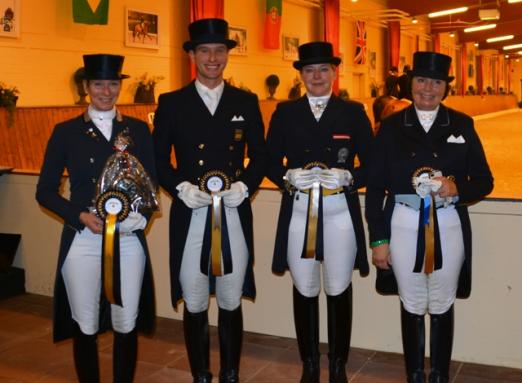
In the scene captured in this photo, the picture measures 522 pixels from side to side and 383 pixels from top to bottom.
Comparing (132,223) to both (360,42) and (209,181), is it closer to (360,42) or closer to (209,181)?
(209,181)

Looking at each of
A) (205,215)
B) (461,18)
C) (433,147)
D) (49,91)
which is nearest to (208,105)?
(205,215)

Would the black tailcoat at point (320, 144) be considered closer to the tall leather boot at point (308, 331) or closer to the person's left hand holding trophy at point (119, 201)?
the tall leather boot at point (308, 331)

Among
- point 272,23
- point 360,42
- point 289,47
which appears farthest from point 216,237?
point 360,42

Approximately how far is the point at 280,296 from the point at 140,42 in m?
6.48

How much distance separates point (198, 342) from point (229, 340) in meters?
0.12

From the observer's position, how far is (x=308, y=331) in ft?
8.45

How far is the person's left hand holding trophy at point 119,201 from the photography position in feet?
6.97

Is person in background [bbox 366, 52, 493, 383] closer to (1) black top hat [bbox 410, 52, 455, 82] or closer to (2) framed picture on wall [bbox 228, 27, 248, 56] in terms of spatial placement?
(1) black top hat [bbox 410, 52, 455, 82]

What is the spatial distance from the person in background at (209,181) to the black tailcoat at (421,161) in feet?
1.55

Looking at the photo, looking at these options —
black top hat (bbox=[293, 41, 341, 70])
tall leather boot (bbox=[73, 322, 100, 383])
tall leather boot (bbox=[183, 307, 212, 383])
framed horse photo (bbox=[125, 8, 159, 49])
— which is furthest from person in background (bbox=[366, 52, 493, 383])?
framed horse photo (bbox=[125, 8, 159, 49])

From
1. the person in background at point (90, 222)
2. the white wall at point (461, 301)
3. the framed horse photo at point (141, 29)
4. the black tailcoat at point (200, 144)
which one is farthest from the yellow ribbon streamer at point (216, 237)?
the framed horse photo at point (141, 29)

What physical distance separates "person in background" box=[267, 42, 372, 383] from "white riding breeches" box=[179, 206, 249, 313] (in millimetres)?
182

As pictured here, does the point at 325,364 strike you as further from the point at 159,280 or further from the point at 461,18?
the point at 461,18

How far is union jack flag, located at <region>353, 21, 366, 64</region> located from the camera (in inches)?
651
